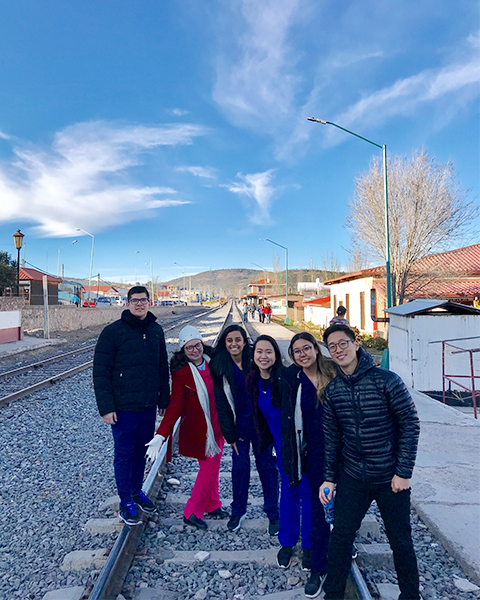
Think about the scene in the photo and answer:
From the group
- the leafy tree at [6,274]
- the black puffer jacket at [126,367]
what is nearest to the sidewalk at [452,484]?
the black puffer jacket at [126,367]

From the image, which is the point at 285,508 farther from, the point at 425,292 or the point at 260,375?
the point at 425,292

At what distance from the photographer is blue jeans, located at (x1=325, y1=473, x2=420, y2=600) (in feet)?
7.68

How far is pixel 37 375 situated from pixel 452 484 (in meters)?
10.5

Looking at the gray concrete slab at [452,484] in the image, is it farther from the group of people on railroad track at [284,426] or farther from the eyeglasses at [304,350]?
the eyeglasses at [304,350]

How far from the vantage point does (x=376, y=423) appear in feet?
7.58

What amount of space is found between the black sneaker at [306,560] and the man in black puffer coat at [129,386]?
1.36 m

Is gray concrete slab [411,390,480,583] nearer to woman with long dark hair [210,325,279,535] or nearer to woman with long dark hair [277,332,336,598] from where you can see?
woman with long dark hair [277,332,336,598]

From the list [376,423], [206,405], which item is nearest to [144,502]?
[206,405]

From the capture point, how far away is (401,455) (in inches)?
89.5

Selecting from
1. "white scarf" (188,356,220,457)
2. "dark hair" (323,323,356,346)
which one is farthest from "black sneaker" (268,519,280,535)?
"dark hair" (323,323,356,346)

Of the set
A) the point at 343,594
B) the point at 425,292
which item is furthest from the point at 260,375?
the point at 425,292

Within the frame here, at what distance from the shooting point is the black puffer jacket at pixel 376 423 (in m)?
2.27

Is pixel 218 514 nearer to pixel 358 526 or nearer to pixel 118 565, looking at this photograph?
pixel 118 565

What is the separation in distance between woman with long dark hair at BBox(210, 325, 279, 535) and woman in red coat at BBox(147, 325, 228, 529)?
199mm
